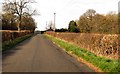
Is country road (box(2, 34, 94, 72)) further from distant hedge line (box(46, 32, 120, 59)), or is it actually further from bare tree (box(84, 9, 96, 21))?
bare tree (box(84, 9, 96, 21))

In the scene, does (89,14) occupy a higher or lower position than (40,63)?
higher

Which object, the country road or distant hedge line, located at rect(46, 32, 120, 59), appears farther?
distant hedge line, located at rect(46, 32, 120, 59)

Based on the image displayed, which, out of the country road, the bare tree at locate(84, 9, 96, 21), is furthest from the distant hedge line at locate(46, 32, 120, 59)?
the bare tree at locate(84, 9, 96, 21)

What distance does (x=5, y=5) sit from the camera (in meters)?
69.6

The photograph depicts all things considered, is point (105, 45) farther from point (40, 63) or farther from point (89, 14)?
point (89, 14)

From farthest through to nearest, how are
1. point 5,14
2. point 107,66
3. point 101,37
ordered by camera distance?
point 5,14 → point 101,37 → point 107,66

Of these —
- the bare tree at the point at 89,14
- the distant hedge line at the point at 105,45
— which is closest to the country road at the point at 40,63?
the distant hedge line at the point at 105,45

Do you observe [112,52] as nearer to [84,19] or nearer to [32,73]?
[32,73]

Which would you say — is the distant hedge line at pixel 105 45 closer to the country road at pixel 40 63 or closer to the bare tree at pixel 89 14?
the country road at pixel 40 63

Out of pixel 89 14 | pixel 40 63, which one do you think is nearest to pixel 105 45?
pixel 40 63

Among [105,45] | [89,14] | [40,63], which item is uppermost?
[89,14]

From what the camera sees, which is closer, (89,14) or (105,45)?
(105,45)

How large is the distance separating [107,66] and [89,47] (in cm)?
1006

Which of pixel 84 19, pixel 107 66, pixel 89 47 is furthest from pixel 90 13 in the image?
pixel 107 66
